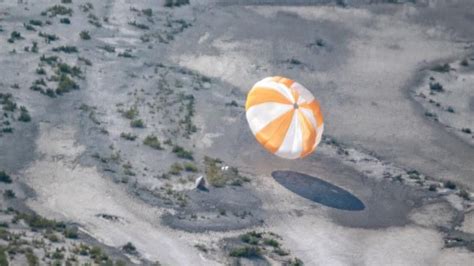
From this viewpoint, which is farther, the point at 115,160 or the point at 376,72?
the point at 376,72

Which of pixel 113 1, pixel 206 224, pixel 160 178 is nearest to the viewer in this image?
pixel 206 224

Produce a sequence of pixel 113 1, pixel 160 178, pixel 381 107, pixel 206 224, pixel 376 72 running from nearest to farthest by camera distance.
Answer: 1. pixel 206 224
2. pixel 160 178
3. pixel 381 107
4. pixel 376 72
5. pixel 113 1

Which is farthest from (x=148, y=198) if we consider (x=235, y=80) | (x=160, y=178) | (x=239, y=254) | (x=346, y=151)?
(x=235, y=80)

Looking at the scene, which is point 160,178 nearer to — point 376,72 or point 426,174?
point 426,174

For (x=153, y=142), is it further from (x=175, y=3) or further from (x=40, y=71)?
(x=175, y=3)

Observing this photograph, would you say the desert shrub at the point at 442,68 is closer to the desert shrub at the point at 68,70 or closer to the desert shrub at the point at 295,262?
the desert shrub at the point at 68,70

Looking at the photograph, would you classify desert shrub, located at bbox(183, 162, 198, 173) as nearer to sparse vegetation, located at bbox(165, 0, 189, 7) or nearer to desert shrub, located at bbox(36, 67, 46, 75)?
desert shrub, located at bbox(36, 67, 46, 75)

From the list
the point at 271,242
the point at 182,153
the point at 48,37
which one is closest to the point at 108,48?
the point at 48,37
